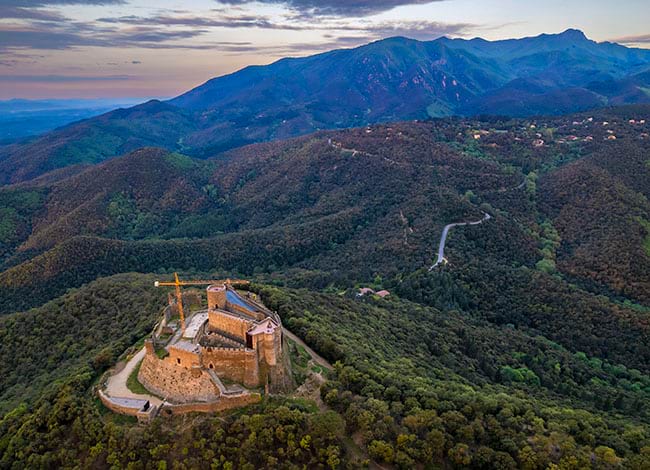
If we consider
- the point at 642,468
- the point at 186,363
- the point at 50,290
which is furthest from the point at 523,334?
the point at 50,290

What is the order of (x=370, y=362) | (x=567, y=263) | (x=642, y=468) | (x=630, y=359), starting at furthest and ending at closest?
(x=567, y=263) → (x=630, y=359) → (x=370, y=362) → (x=642, y=468)

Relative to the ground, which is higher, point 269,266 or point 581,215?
point 581,215

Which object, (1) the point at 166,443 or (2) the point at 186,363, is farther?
(2) the point at 186,363

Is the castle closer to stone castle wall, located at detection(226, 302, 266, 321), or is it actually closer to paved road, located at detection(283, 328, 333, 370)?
stone castle wall, located at detection(226, 302, 266, 321)

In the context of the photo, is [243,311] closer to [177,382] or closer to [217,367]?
[217,367]

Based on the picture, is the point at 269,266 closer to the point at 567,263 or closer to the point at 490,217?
the point at 490,217

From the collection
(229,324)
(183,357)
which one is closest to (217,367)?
(183,357)

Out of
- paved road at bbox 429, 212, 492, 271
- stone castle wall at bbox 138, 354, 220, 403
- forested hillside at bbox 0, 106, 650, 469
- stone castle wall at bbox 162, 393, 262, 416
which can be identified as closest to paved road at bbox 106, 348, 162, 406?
stone castle wall at bbox 138, 354, 220, 403
